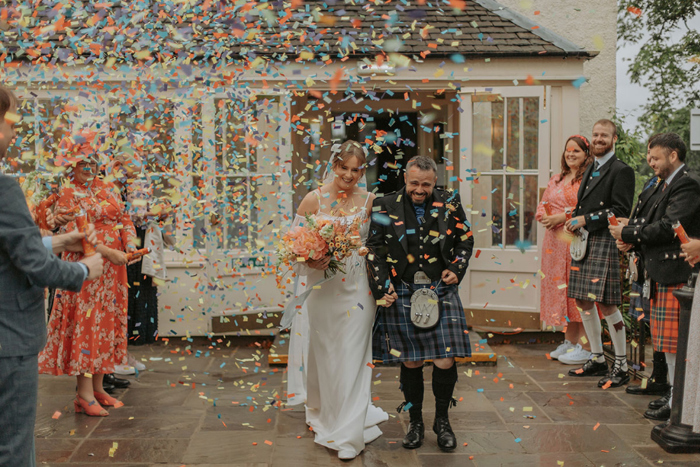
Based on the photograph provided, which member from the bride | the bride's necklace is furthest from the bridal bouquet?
the bride's necklace

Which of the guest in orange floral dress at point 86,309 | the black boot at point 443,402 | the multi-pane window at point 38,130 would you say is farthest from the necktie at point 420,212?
the multi-pane window at point 38,130

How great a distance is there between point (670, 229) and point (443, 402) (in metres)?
2.15

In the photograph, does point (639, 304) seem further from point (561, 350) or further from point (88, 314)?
point (88, 314)

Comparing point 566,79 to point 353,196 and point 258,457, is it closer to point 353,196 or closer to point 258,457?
point 353,196

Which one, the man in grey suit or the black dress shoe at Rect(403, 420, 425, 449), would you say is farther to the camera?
the black dress shoe at Rect(403, 420, 425, 449)

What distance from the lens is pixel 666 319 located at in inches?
195

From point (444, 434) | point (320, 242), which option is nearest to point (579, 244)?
point (444, 434)

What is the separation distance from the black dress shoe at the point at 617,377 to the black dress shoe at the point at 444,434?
2.13 m

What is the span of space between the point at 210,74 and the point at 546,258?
4.26m

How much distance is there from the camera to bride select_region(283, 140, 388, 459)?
4.38 meters

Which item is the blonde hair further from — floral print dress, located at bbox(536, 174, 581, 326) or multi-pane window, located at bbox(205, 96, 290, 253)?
multi-pane window, located at bbox(205, 96, 290, 253)

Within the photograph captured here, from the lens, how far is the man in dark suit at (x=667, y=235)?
486 centimetres

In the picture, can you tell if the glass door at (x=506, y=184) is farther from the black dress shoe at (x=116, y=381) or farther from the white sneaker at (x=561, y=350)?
the black dress shoe at (x=116, y=381)

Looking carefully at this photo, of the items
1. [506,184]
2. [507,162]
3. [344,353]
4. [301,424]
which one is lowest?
[301,424]
